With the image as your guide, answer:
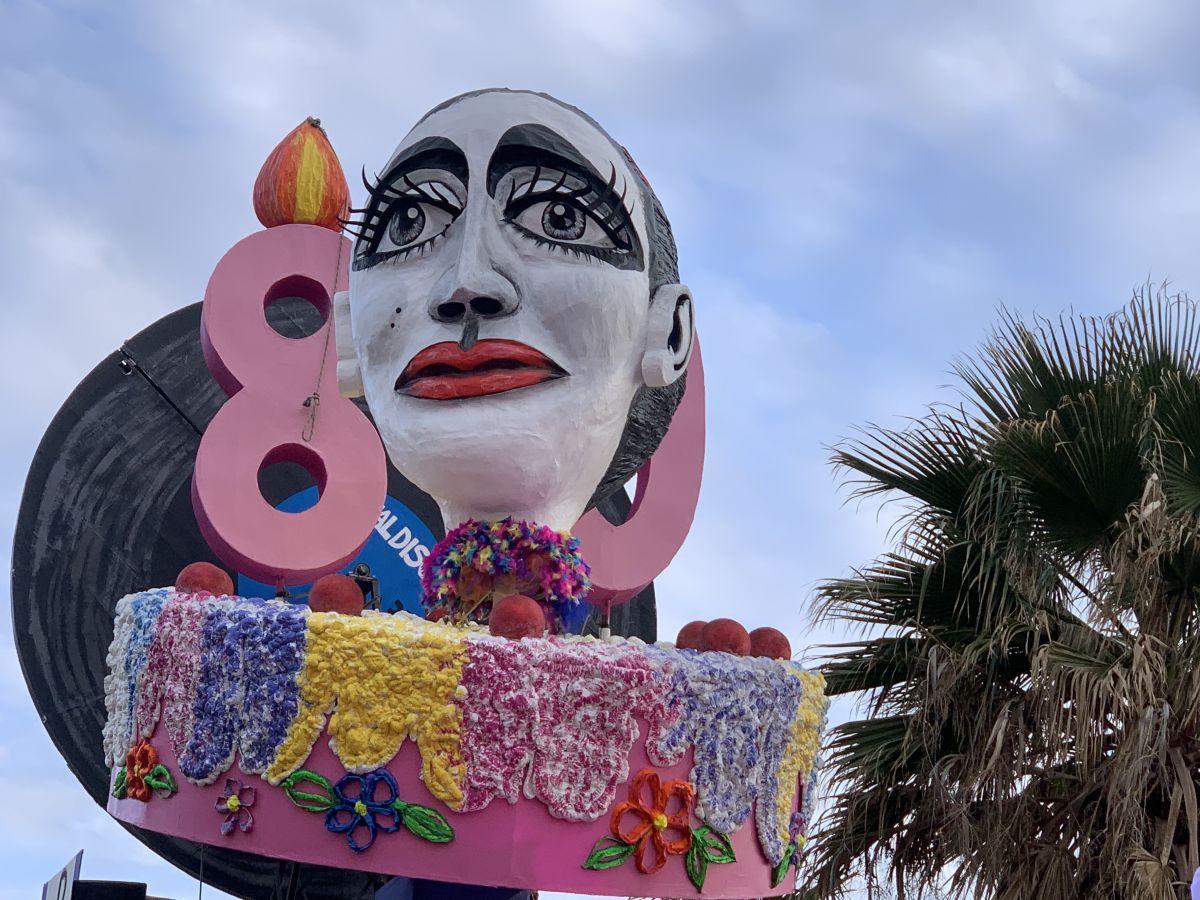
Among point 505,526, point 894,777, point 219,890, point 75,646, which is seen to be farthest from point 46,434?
point 894,777

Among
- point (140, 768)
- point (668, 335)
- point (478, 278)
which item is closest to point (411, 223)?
point (478, 278)

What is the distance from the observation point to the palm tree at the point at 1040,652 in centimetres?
709

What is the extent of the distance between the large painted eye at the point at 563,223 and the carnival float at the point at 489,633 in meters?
0.01

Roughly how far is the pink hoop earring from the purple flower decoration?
258 centimetres

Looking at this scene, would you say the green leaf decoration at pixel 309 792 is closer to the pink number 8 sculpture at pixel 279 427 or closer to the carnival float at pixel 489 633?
the carnival float at pixel 489 633

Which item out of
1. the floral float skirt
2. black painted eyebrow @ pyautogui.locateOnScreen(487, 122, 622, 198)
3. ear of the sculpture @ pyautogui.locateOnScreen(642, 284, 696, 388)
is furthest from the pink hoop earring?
the floral float skirt

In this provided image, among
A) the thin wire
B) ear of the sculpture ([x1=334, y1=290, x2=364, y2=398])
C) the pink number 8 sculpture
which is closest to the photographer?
ear of the sculpture ([x1=334, y1=290, x2=364, y2=398])

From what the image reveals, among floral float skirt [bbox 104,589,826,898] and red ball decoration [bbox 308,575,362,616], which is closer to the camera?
floral float skirt [bbox 104,589,826,898]

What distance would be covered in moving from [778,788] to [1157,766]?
240 cm

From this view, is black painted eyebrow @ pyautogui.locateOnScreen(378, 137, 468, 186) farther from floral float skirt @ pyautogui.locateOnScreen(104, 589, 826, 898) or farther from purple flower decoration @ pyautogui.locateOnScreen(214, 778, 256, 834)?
purple flower decoration @ pyautogui.locateOnScreen(214, 778, 256, 834)

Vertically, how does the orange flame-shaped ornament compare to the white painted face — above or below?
above

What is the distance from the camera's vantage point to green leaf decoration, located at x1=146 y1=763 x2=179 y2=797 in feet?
17.8

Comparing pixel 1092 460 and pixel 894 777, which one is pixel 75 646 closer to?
pixel 894 777

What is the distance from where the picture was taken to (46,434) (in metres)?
9.32
